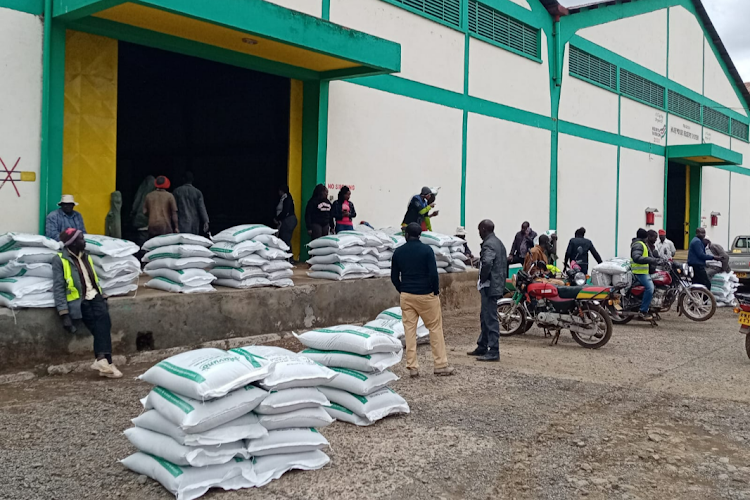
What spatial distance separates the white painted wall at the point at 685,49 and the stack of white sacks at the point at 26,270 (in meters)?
25.7

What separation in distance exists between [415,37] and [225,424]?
12.0 meters

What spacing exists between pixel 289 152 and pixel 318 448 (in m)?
9.11

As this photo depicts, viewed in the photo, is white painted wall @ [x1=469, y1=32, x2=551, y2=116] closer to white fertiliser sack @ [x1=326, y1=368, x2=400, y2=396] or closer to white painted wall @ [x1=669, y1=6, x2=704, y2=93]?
white painted wall @ [x1=669, y1=6, x2=704, y2=93]

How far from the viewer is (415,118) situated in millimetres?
15008

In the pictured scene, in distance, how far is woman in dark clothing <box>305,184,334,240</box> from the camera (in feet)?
40.8

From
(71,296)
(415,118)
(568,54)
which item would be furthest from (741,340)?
(568,54)

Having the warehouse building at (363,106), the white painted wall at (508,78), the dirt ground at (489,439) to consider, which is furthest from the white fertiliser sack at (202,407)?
the white painted wall at (508,78)

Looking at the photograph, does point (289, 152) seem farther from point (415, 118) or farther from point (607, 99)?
point (607, 99)

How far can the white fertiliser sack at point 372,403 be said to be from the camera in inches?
230

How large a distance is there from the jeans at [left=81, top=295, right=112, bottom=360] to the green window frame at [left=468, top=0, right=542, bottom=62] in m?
12.2

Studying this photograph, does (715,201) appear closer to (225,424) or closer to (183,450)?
(225,424)

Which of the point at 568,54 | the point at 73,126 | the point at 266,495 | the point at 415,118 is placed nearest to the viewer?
the point at 266,495

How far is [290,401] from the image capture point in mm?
4852

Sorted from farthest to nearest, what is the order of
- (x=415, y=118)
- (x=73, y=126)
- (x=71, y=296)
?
(x=415, y=118), (x=73, y=126), (x=71, y=296)
